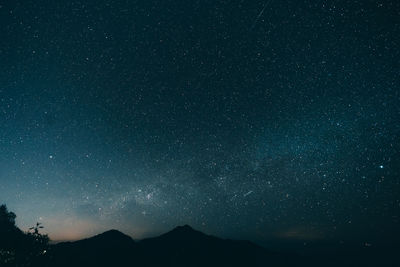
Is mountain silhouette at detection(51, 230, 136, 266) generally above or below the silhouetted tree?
below

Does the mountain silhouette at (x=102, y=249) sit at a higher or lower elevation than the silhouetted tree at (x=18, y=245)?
lower

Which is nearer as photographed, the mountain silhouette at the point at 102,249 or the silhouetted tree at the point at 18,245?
the silhouetted tree at the point at 18,245

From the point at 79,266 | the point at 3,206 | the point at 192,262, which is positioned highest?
the point at 3,206

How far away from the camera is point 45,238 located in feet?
90.7

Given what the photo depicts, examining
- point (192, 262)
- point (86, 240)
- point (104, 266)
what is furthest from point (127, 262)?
point (192, 262)

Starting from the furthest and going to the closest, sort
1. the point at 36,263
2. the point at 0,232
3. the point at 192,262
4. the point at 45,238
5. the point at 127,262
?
the point at 192,262 < the point at 127,262 < the point at 0,232 < the point at 45,238 < the point at 36,263

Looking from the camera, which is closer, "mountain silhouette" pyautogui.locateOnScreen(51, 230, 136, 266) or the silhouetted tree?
the silhouetted tree

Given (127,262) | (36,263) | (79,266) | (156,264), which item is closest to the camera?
(36,263)

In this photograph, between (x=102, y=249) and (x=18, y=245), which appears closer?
(x=18, y=245)

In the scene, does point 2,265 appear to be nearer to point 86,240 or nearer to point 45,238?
point 45,238

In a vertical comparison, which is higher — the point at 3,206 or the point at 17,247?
the point at 3,206

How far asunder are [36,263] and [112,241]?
526 feet

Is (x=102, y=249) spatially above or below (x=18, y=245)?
below

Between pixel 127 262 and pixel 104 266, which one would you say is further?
pixel 127 262
